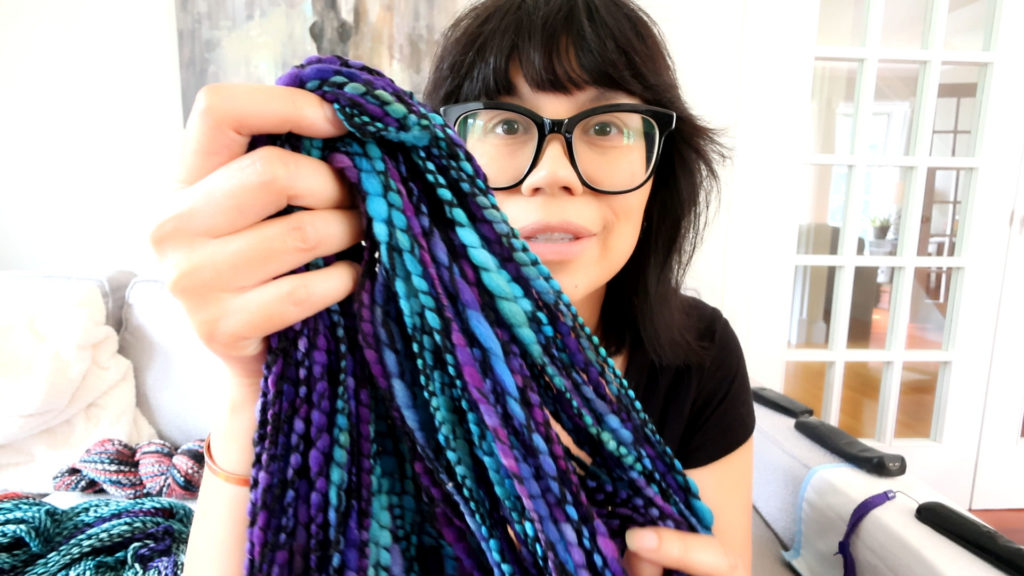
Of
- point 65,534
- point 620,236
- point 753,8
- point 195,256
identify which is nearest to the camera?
point 195,256

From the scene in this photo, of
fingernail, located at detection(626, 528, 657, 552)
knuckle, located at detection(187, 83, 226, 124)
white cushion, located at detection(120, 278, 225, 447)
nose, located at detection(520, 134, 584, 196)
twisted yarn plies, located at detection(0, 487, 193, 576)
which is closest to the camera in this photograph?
knuckle, located at detection(187, 83, 226, 124)

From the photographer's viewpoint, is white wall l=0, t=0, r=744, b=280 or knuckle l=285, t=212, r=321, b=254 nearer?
knuckle l=285, t=212, r=321, b=254

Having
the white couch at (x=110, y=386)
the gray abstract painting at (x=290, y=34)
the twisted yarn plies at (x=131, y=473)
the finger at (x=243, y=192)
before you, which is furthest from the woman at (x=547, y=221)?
the gray abstract painting at (x=290, y=34)

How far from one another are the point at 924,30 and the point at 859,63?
212 millimetres

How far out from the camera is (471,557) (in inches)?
13.2

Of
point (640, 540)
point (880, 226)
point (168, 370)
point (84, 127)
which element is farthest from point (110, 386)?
point (880, 226)

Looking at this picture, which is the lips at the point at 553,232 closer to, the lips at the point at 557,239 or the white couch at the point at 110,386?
the lips at the point at 557,239

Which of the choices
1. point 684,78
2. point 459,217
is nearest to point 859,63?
point 684,78

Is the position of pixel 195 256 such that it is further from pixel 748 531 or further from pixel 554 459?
pixel 748 531

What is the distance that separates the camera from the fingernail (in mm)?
345

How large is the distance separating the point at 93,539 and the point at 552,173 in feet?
2.61

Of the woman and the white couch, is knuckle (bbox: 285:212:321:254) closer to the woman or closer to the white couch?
the woman

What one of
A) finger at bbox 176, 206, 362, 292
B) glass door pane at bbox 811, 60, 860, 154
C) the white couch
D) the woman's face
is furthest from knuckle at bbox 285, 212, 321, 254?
glass door pane at bbox 811, 60, 860, 154

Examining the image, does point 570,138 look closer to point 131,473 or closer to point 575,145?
point 575,145
